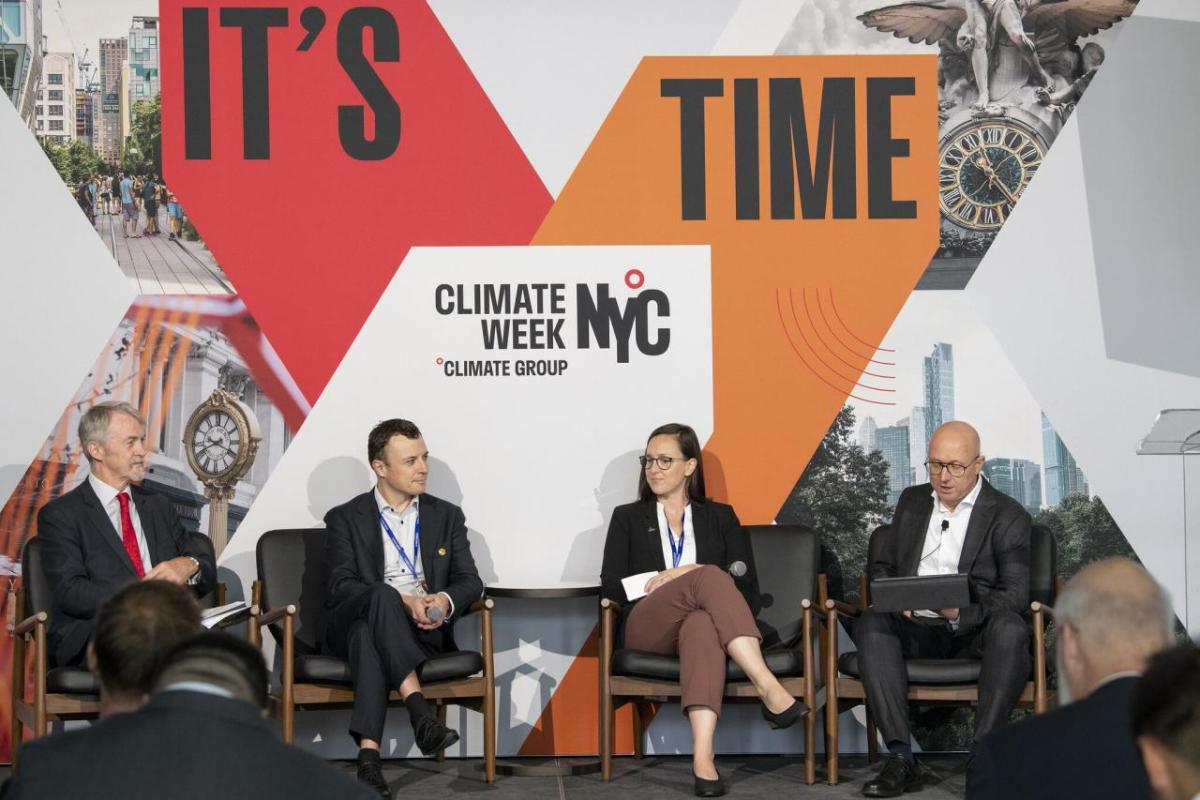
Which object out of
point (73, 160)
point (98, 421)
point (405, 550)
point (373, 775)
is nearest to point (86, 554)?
point (98, 421)

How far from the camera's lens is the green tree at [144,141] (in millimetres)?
6062

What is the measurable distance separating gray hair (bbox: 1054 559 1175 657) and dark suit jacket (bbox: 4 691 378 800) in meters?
1.13

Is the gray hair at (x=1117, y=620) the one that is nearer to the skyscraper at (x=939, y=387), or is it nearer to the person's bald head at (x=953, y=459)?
the person's bald head at (x=953, y=459)

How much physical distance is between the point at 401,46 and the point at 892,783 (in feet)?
11.6

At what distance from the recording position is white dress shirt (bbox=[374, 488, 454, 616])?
219 inches

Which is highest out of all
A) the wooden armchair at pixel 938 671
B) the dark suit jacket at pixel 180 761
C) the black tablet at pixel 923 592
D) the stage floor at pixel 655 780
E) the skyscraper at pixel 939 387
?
the skyscraper at pixel 939 387

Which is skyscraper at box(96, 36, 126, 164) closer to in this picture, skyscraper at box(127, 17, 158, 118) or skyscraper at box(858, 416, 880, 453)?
skyscraper at box(127, 17, 158, 118)

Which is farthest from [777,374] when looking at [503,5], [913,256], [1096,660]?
[1096,660]

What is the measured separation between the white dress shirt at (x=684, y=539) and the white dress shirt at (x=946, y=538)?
0.87 meters

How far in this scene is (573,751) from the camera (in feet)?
19.6

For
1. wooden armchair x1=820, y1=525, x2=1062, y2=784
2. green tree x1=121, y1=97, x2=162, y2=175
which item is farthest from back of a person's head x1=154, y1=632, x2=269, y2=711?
green tree x1=121, y1=97, x2=162, y2=175

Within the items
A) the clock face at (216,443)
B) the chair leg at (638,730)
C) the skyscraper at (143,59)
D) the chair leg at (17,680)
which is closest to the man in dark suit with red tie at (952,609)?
the chair leg at (638,730)

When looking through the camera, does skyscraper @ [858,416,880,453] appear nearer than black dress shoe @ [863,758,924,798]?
No

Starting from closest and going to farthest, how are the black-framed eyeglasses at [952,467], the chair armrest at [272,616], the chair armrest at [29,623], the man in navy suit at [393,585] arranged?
the chair armrest at [29,623] < the man in navy suit at [393,585] < the chair armrest at [272,616] < the black-framed eyeglasses at [952,467]
